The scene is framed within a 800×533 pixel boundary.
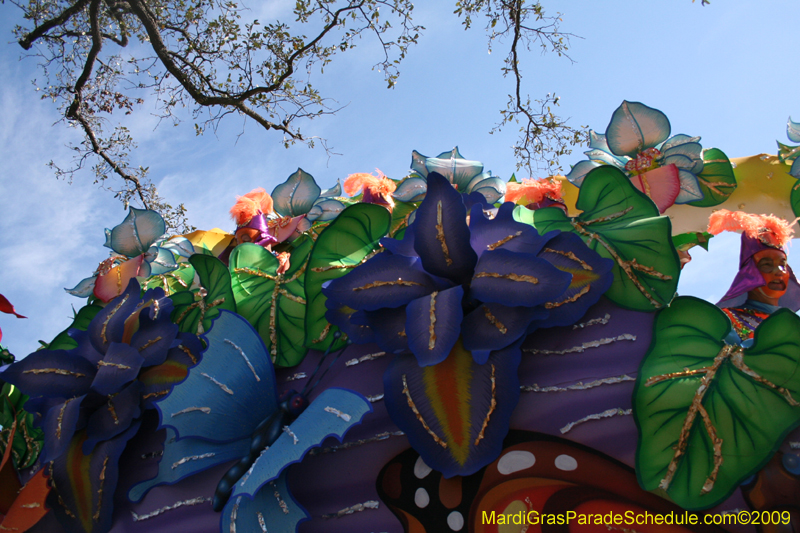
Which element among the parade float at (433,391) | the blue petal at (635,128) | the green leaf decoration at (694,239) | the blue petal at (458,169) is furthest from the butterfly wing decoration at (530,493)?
the green leaf decoration at (694,239)

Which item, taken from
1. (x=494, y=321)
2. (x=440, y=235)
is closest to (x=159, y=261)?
(x=440, y=235)

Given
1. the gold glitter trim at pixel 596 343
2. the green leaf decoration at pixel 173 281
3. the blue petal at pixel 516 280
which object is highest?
the green leaf decoration at pixel 173 281

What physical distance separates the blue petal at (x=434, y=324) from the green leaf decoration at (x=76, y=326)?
1389 mm

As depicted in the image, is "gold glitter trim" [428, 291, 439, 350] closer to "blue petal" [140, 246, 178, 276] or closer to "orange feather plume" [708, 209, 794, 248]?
"blue petal" [140, 246, 178, 276]

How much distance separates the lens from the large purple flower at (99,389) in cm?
148

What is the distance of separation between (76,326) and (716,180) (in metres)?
2.71

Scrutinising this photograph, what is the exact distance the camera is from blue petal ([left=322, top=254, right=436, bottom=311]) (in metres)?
1.19

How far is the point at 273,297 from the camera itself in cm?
159

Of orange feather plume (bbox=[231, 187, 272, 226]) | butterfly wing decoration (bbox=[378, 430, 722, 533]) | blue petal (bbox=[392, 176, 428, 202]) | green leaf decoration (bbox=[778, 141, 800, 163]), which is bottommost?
butterfly wing decoration (bbox=[378, 430, 722, 533])

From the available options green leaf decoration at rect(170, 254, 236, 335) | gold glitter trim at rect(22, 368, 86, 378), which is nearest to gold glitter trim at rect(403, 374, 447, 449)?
green leaf decoration at rect(170, 254, 236, 335)

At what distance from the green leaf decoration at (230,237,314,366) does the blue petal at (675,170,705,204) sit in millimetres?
1667

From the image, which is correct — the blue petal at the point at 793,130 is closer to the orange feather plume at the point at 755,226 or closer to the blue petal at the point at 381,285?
the orange feather plume at the point at 755,226

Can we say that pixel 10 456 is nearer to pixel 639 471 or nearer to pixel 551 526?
pixel 551 526

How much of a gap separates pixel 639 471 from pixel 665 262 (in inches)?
17.9
